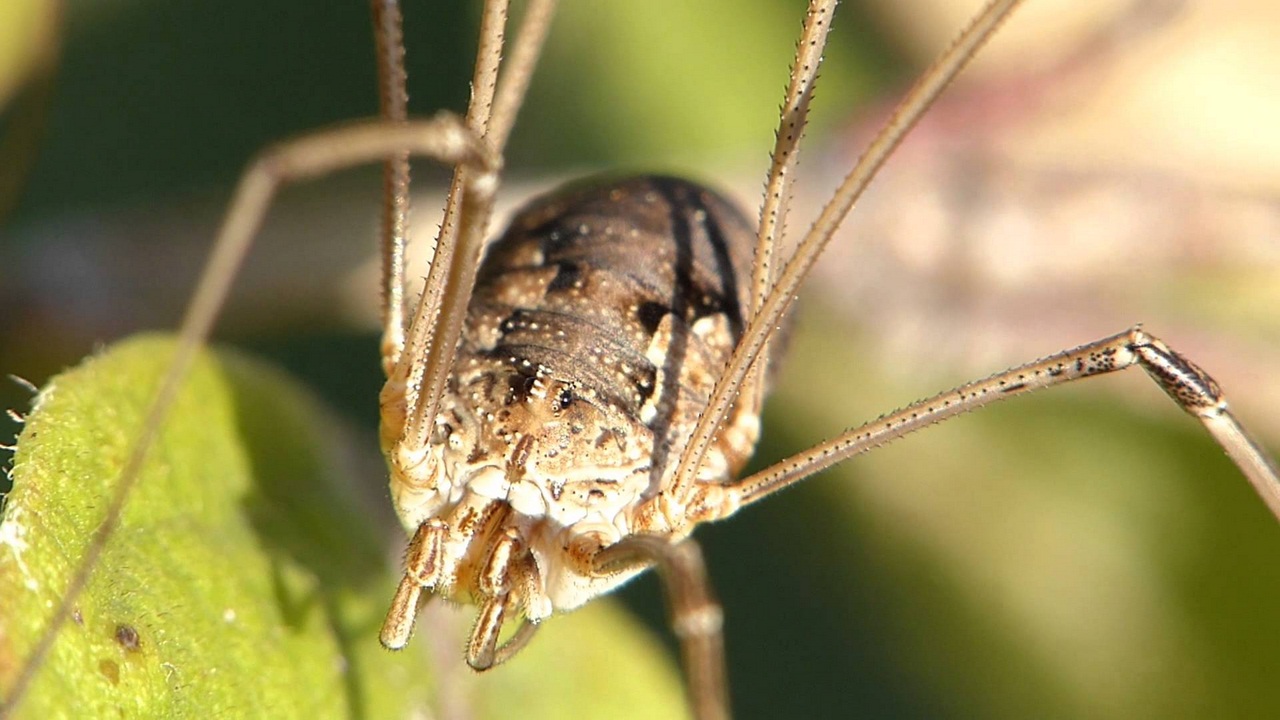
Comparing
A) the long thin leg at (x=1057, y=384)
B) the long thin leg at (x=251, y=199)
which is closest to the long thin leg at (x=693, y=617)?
the long thin leg at (x=1057, y=384)

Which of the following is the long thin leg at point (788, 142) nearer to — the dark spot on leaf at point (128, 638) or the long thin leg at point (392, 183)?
the long thin leg at point (392, 183)

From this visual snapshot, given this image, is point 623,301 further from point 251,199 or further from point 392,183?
point 251,199

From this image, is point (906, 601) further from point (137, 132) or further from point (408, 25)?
point (137, 132)

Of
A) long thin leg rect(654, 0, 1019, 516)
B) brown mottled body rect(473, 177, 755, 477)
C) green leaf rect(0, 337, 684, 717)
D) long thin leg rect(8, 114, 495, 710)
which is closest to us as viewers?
green leaf rect(0, 337, 684, 717)

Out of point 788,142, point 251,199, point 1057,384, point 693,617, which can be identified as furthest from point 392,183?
point 1057,384

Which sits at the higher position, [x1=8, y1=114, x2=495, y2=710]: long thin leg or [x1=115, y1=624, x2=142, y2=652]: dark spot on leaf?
[x1=8, y1=114, x2=495, y2=710]: long thin leg

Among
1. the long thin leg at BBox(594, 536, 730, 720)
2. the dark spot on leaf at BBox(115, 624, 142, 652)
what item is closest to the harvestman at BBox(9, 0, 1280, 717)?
the long thin leg at BBox(594, 536, 730, 720)

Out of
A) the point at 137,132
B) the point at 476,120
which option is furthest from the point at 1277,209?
the point at 137,132

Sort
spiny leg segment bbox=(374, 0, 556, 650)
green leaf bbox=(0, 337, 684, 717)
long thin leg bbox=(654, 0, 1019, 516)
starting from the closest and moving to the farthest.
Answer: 1. green leaf bbox=(0, 337, 684, 717)
2. spiny leg segment bbox=(374, 0, 556, 650)
3. long thin leg bbox=(654, 0, 1019, 516)

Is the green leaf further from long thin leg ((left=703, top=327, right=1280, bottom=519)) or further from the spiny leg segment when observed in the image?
long thin leg ((left=703, top=327, right=1280, bottom=519))
